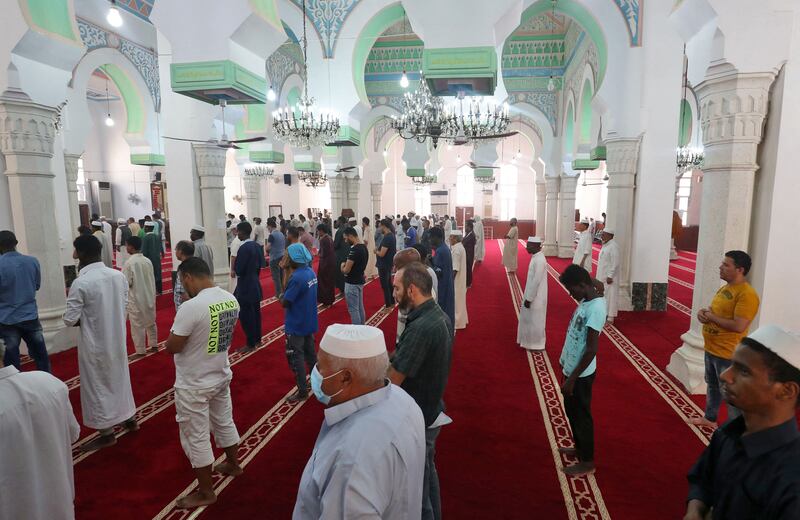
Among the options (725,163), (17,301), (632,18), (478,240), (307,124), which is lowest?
(478,240)

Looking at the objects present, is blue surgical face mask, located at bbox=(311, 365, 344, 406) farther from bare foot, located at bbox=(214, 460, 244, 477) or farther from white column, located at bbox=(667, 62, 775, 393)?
white column, located at bbox=(667, 62, 775, 393)

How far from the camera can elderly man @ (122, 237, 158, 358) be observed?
4402 millimetres

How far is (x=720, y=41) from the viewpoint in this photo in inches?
135

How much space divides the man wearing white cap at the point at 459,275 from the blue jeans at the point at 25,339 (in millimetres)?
3910

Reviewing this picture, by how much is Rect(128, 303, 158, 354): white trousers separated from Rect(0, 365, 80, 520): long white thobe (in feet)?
10.00

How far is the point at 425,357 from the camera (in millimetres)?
2000

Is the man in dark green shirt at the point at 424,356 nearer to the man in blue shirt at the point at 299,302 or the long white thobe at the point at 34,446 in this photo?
the long white thobe at the point at 34,446

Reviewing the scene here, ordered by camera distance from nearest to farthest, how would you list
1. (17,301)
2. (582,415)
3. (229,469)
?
(582,415) < (229,469) < (17,301)

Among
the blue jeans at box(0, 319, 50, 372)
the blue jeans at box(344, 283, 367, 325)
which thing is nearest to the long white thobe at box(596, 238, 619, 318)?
the blue jeans at box(344, 283, 367, 325)

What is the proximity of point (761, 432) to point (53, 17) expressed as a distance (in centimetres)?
568

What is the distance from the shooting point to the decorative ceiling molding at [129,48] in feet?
25.7

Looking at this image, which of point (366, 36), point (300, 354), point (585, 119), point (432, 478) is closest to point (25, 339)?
point (300, 354)

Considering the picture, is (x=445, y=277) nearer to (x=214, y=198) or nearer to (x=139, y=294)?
(x=139, y=294)

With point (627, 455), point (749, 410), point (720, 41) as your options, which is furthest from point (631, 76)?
point (749, 410)
